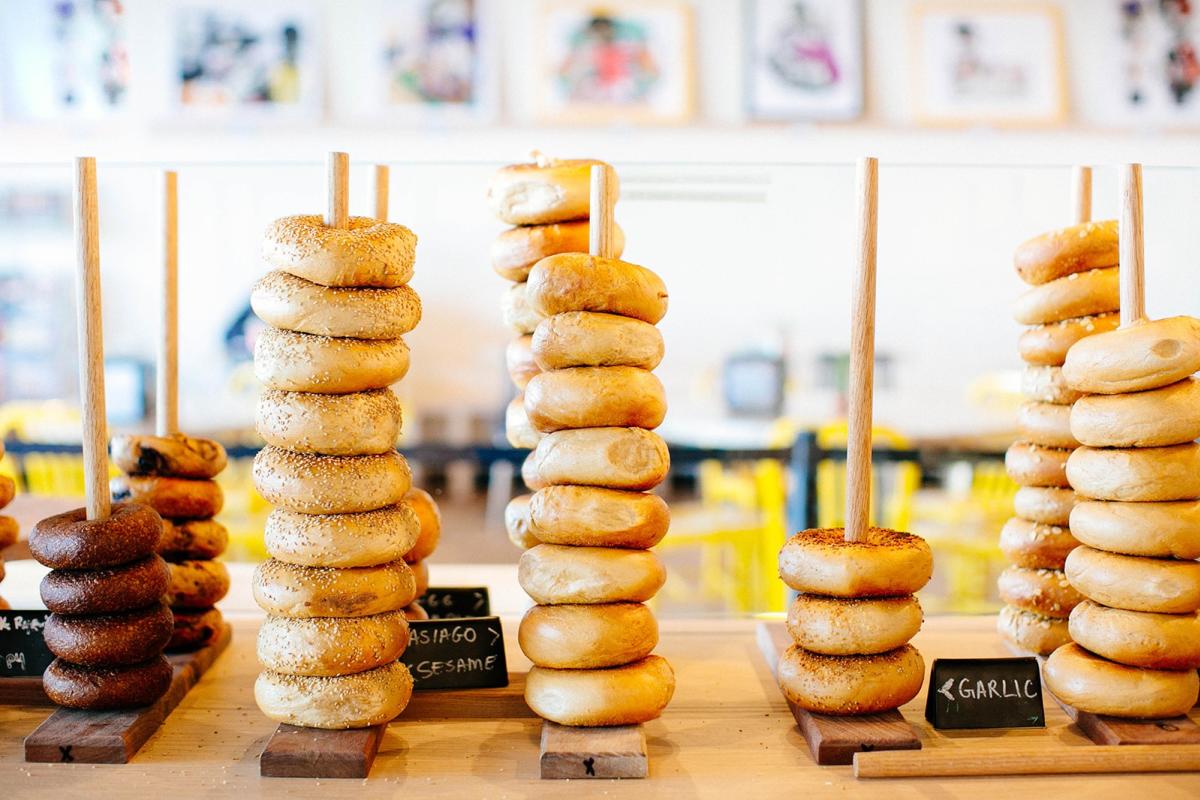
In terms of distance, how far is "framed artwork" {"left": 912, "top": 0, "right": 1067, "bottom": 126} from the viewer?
248 inches

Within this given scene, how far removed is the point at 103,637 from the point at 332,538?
0.32m

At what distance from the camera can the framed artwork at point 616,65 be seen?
6355 millimetres

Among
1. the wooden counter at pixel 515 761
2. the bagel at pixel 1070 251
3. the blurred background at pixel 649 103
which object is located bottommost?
the wooden counter at pixel 515 761

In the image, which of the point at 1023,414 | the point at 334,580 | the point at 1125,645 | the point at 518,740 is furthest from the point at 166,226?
the point at 1125,645

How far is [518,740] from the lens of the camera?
132cm

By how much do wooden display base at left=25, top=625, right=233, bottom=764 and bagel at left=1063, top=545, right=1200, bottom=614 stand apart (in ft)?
3.85

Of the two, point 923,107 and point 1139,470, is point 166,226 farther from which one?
point 923,107

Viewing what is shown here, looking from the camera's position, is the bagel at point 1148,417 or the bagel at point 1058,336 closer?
the bagel at point 1148,417

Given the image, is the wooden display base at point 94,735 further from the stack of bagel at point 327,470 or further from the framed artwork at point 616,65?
the framed artwork at point 616,65

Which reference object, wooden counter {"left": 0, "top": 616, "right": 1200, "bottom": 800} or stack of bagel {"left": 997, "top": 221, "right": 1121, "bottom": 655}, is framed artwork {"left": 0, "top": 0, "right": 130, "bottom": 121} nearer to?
wooden counter {"left": 0, "top": 616, "right": 1200, "bottom": 800}

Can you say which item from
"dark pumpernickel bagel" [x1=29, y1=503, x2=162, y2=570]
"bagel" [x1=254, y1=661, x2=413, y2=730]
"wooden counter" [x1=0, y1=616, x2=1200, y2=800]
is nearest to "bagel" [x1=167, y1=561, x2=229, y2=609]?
"wooden counter" [x1=0, y1=616, x2=1200, y2=800]

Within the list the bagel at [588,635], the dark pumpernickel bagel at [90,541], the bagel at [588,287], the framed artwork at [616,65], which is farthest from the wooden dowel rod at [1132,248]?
the framed artwork at [616,65]

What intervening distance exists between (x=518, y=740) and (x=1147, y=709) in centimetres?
77

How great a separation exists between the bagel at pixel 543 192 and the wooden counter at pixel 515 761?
665 mm
